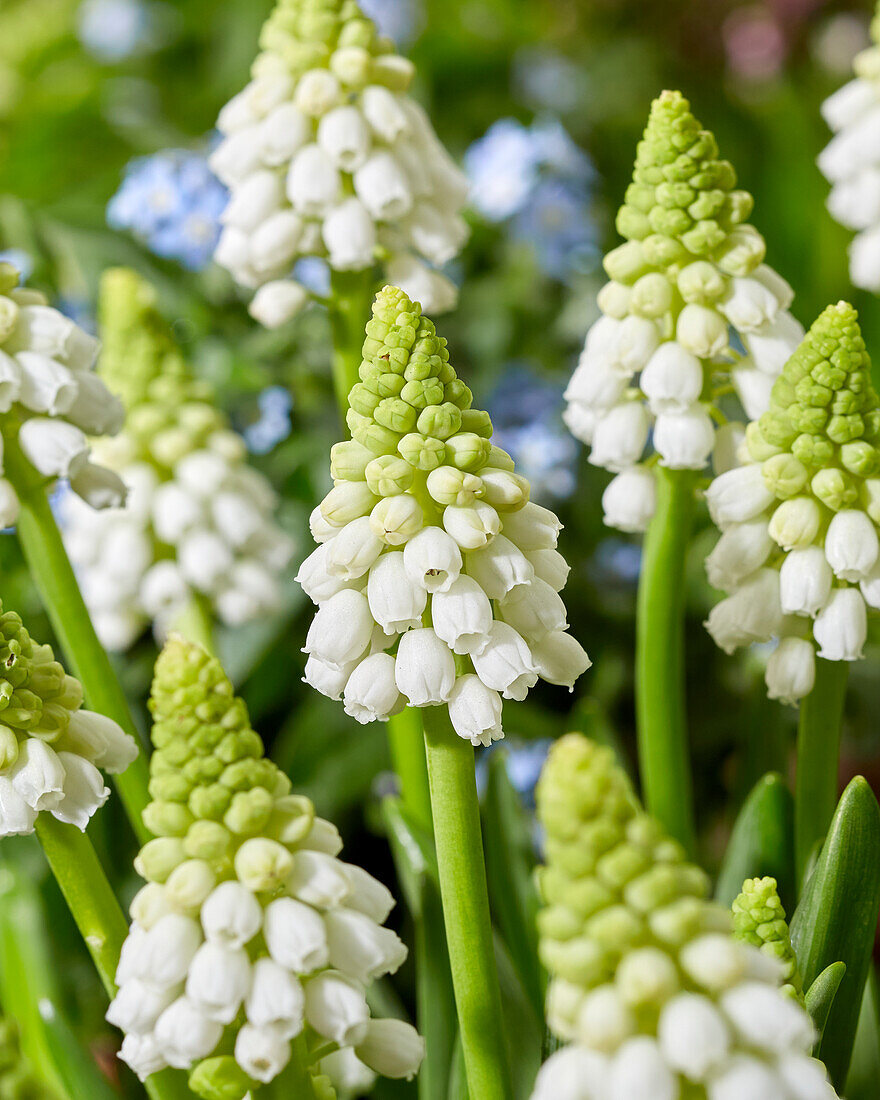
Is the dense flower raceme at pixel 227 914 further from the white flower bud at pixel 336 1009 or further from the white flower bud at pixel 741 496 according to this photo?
the white flower bud at pixel 741 496

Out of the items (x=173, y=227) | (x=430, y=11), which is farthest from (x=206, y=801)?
(x=430, y=11)

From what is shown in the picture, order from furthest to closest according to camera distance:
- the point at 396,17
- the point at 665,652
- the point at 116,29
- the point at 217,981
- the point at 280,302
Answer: the point at 116,29 → the point at 396,17 → the point at 280,302 → the point at 665,652 → the point at 217,981

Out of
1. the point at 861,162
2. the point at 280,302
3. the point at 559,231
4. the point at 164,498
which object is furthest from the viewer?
the point at 559,231

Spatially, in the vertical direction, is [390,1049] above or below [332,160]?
below

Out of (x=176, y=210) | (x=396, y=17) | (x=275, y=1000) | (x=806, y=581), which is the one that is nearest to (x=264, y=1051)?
(x=275, y=1000)

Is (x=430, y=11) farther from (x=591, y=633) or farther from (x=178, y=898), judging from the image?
(x=178, y=898)

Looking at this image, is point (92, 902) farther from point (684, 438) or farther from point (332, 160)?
point (332, 160)

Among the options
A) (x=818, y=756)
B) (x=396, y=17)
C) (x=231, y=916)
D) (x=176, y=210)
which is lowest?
(x=818, y=756)

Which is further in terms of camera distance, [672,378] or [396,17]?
[396,17]
